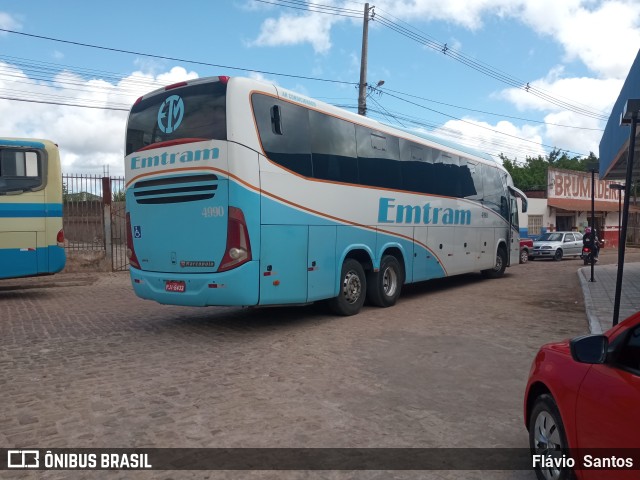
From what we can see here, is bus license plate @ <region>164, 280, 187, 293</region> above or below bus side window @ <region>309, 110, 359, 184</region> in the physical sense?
below

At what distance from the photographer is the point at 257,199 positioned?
7684mm

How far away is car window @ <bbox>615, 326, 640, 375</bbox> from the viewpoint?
2811mm

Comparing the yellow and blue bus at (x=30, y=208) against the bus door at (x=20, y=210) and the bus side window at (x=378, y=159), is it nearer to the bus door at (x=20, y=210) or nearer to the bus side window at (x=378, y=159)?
the bus door at (x=20, y=210)

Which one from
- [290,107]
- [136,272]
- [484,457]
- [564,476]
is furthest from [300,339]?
[564,476]

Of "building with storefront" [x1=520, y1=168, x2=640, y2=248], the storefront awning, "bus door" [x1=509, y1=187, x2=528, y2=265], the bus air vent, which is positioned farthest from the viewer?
the storefront awning

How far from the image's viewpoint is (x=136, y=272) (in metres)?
8.69

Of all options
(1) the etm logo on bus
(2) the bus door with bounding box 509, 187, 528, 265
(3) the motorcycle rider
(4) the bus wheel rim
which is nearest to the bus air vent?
(1) the etm logo on bus

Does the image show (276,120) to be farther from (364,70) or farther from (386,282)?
(364,70)

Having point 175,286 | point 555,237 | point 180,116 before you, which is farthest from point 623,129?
point 555,237

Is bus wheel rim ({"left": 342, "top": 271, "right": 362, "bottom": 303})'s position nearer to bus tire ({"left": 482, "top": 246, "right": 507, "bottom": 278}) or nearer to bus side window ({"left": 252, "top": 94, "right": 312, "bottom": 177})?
bus side window ({"left": 252, "top": 94, "right": 312, "bottom": 177})

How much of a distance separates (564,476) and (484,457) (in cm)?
97

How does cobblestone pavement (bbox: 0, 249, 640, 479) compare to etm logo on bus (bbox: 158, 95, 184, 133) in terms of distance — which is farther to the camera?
etm logo on bus (bbox: 158, 95, 184, 133)

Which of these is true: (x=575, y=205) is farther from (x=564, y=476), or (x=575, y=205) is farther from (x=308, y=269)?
(x=564, y=476)

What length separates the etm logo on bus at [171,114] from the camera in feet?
26.4
